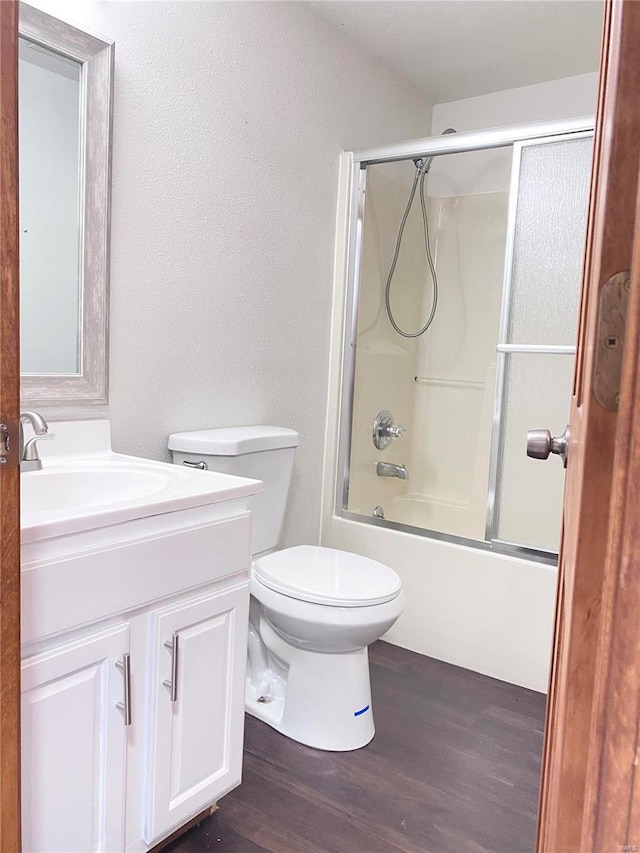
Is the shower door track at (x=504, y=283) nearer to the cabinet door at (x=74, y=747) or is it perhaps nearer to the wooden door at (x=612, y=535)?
the cabinet door at (x=74, y=747)

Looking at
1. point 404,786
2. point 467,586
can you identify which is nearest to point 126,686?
point 404,786

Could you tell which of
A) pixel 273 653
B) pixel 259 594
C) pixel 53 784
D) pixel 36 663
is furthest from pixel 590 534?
pixel 273 653

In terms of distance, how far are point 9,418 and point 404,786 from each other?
139 cm

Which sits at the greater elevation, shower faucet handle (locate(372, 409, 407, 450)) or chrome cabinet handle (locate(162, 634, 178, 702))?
shower faucet handle (locate(372, 409, 407, 450))

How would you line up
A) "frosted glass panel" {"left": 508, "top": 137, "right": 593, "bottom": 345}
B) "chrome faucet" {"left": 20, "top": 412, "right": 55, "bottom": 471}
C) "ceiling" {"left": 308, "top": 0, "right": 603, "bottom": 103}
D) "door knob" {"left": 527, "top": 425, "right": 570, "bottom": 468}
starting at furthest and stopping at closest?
"ceiling" {"left": 308, "top": 0, "right": 603, "bottom": 103} → "frosted glass panel" {"left": 508, "top": 137, "right": 593, "bottom": 345} → "chrome faucet" {"left": 20, "top": 412, "right": 55, "bottom": 471} → "door knob" {"left": 527, "top": 425, "right": 570, "bottom": 468}

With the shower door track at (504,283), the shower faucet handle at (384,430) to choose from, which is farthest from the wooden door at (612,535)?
the shower faucet handle at (384,430)

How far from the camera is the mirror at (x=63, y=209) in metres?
1.50

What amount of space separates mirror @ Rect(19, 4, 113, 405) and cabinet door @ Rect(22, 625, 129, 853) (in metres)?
0.69

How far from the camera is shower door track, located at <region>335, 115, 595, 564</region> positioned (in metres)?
2.15

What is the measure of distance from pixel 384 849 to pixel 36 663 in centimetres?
90

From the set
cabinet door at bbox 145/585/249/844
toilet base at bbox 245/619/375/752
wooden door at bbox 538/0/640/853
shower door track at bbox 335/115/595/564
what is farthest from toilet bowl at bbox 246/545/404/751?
wooden door at bbox 538/0/640/853

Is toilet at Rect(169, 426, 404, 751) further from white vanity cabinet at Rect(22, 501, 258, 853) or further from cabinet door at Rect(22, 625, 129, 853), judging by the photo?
cabinet door at Rect(22, 625, 129, 853)

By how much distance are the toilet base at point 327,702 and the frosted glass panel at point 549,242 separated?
1247 millimetres

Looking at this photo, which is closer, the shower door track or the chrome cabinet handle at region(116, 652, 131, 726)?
Result: the chrome cabinet handle at region(116, 652, 131, 726)
